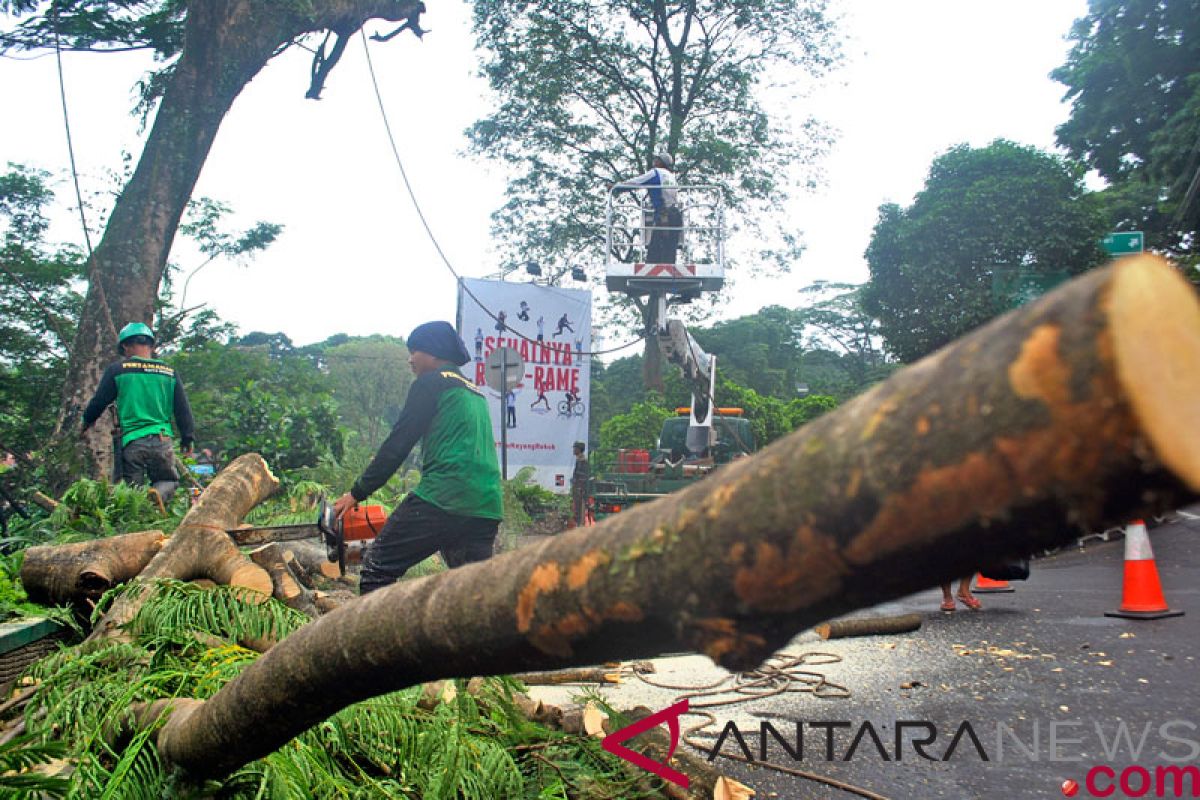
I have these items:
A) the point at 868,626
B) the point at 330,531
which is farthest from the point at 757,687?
the point at 330,531

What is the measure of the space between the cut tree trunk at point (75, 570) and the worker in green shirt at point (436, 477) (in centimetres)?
112

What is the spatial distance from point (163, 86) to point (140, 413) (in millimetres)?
7223

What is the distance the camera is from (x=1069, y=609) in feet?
23.4

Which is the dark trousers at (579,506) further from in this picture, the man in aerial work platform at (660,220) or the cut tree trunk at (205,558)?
the cut tree trunk at (205,558)

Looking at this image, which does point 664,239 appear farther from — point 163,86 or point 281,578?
point 281,578

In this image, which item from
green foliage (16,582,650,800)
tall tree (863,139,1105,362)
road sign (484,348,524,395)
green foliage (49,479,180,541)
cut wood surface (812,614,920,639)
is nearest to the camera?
green foliage (16,582,650,800)

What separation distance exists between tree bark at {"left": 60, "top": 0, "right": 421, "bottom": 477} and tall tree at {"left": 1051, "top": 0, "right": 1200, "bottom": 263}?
1465 cm

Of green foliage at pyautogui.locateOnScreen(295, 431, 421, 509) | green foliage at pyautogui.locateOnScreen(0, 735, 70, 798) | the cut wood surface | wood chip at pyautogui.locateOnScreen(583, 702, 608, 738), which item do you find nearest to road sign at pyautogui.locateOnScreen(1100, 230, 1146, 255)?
the cut wood surface

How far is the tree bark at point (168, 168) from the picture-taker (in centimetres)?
923

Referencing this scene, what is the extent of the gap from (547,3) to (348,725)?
71.0 feet

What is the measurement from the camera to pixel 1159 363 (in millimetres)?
790

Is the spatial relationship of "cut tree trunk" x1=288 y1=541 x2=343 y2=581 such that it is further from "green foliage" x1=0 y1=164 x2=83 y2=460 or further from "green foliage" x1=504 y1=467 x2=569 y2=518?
"green foliage" x1=504 y1=467 x2=569 y2=518

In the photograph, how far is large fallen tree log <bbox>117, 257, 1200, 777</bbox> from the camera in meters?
0.81

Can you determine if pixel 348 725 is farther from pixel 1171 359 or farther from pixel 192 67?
pixel 192 67
